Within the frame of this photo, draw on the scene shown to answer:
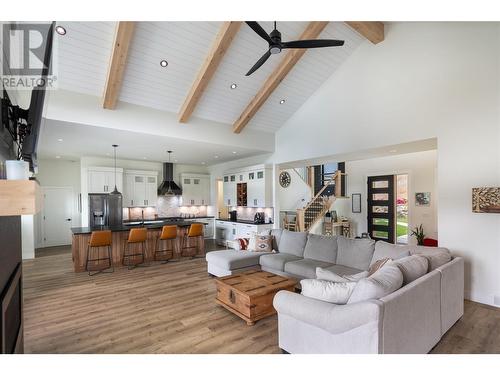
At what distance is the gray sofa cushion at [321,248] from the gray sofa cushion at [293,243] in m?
0.12

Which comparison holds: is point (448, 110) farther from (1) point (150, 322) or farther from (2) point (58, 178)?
(2) point (58, 178)

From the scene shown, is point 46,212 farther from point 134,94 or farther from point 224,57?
point 224,57

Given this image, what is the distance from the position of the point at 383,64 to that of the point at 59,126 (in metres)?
6.17

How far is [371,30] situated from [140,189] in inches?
306

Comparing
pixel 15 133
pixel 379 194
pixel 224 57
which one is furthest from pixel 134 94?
pixel 379 194

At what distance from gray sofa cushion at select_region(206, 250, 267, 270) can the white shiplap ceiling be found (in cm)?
318

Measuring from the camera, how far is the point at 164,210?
949cm

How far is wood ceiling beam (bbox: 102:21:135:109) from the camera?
3662 mm

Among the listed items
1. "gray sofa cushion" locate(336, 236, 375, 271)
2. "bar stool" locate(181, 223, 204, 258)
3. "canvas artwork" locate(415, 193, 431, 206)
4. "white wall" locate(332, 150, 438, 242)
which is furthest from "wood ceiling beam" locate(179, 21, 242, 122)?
"canvas artwork" locate(415, 193, 431, 206)

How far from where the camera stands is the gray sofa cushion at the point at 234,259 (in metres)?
4.63

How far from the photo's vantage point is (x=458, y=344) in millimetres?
2719

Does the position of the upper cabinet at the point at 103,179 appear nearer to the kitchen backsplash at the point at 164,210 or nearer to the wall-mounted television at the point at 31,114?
the kitchen backsplash at the point at 164,210

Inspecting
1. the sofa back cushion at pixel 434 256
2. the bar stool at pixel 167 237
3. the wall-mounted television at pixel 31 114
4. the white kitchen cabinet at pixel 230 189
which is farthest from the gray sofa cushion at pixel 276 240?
the wall-mounted television at pixel 31 114

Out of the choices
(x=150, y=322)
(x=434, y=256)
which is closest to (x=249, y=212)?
(x=150, y=322)
